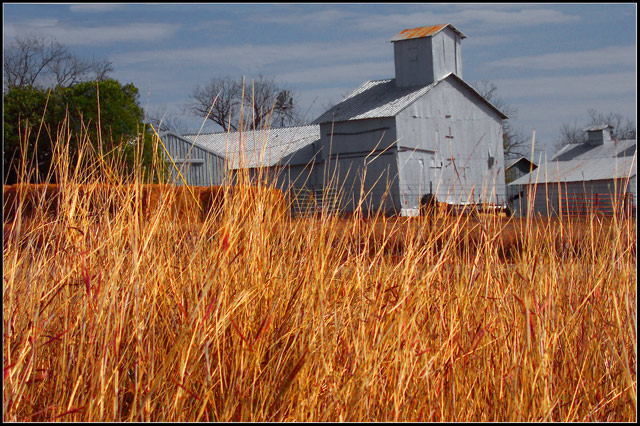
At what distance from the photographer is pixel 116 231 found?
266 cm

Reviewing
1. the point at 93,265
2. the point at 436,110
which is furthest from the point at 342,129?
the point at 93,265

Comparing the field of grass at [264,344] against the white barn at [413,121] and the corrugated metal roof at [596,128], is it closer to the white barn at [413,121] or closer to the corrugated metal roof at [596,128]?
the white barn at [413,121]

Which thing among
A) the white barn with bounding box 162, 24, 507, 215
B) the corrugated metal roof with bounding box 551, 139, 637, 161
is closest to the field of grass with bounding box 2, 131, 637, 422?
the white barn with bounding box 162, 24, 507, 215

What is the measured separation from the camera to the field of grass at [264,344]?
217 centimetres

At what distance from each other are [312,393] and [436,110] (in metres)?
22.2

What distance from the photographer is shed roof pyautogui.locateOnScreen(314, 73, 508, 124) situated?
73.8ft

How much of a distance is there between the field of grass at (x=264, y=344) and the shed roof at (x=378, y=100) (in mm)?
19403

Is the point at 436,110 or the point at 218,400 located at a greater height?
the point at 436,110

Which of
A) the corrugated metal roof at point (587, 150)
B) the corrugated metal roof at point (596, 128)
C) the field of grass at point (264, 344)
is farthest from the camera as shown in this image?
the corrugated metal roof at point (596, 128)

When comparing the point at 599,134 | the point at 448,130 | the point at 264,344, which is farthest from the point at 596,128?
the point at 264,344

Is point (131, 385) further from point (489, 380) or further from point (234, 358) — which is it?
point (489, 380)

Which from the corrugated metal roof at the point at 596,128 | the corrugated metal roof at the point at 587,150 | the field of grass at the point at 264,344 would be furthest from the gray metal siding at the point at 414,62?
the field of grass at the point at 264,344

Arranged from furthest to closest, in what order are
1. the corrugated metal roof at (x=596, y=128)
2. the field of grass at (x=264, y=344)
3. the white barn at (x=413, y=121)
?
the corrugated metal roof at (x=596, y=128)
the white barn at (x=413, y=121)
the field of grass at (x=264, y=344)

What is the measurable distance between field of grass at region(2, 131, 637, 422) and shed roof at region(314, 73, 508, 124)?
19403mm
